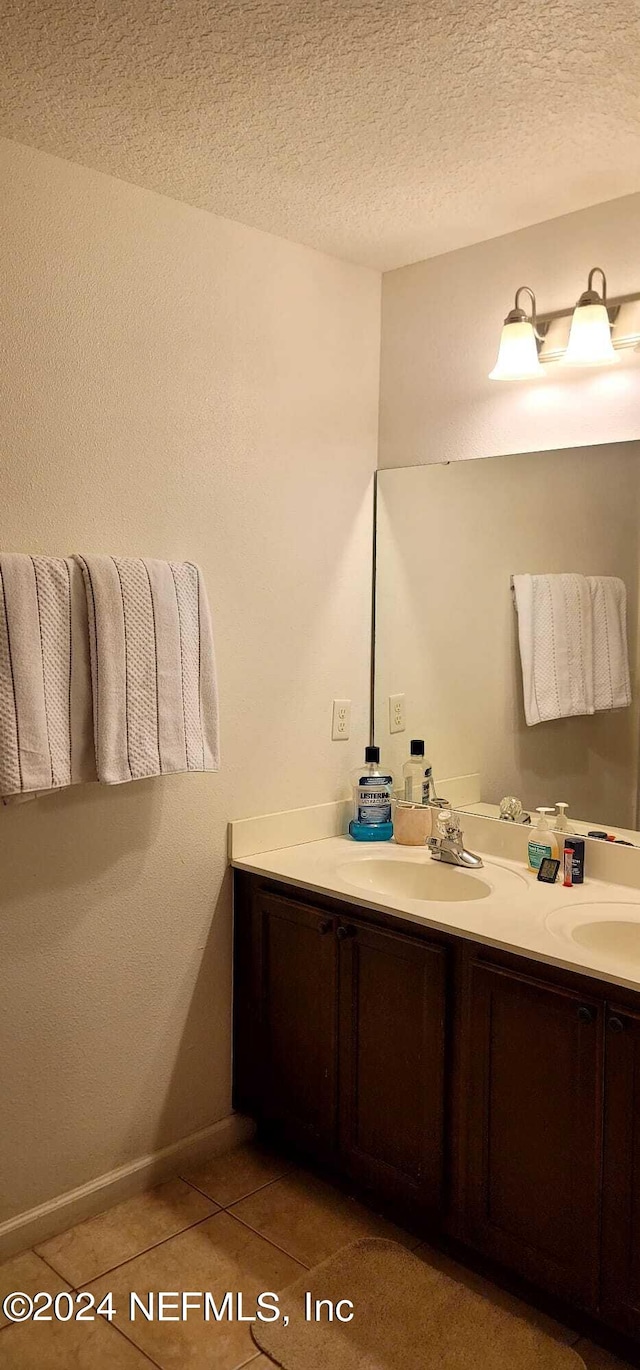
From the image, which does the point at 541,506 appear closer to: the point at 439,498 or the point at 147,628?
the point at 439,498

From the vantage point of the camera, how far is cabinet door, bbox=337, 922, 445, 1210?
6.59 ft

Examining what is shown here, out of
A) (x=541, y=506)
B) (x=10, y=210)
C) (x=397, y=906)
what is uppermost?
(x=10, y=210)

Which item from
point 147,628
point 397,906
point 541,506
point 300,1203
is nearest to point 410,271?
point 541,506

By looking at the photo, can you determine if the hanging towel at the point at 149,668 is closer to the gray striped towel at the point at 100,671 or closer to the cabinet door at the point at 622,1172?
the gray striped towel at the point at 100,671

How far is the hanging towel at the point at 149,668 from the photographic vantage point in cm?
195

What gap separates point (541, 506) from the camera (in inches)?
93.0

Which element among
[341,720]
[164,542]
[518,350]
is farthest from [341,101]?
[341,720]

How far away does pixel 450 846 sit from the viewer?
7.79 ft

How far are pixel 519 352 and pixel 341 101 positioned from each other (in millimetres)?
→ 703

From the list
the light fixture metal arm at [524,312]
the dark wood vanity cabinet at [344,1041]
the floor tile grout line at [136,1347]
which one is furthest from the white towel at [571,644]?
the floor tile grout line at [136,1347]

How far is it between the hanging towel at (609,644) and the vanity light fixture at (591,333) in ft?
1.58

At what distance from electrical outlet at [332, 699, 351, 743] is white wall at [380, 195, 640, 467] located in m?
0.68

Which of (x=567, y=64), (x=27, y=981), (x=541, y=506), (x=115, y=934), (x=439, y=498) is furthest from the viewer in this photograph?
(x=439, y=498)

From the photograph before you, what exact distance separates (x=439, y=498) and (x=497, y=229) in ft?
2.18
